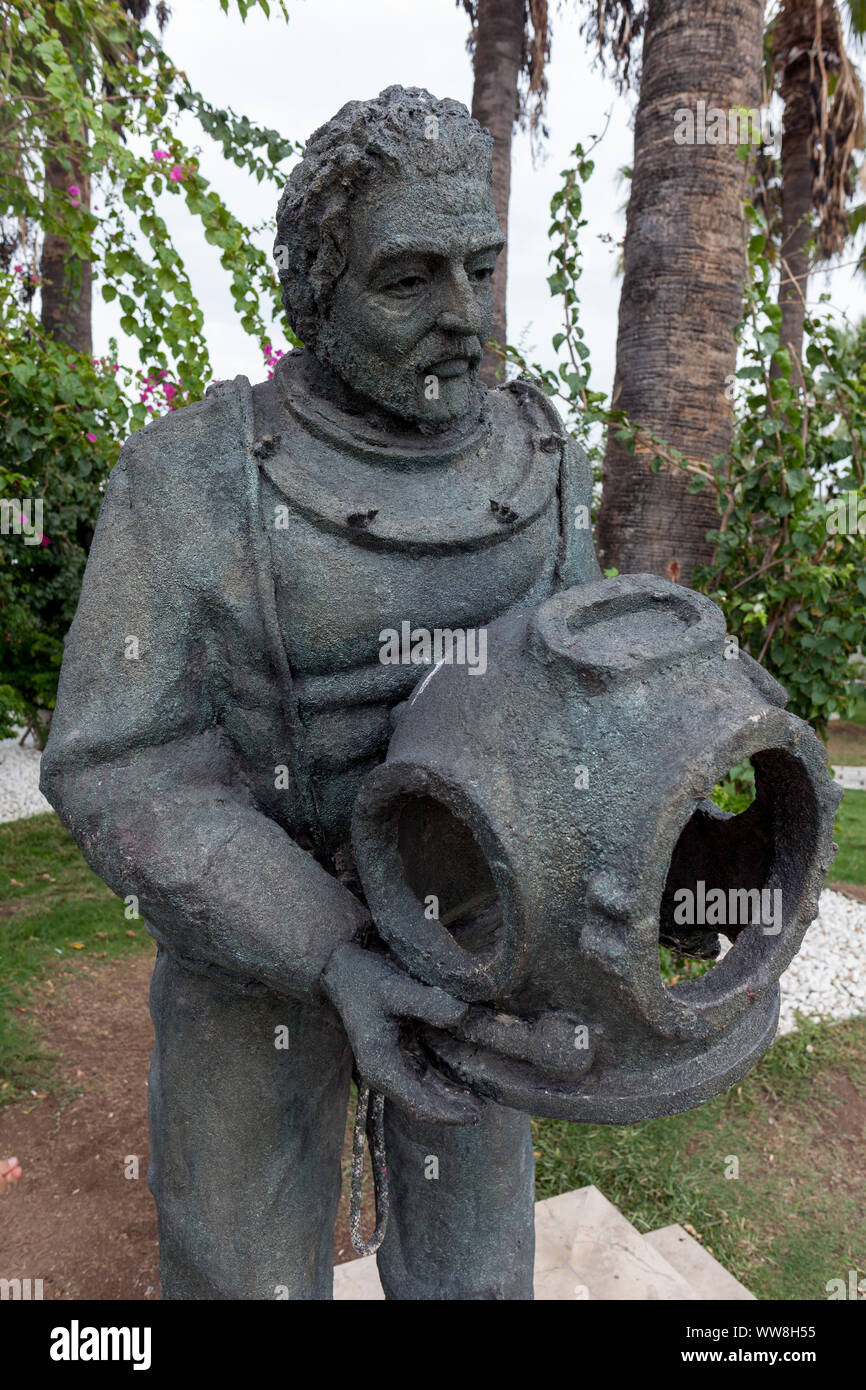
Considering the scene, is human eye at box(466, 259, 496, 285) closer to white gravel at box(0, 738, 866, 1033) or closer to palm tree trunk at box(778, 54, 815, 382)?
white gravel at box(0, 738, 866, 1033)

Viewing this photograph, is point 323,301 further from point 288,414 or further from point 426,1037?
point 426,1037

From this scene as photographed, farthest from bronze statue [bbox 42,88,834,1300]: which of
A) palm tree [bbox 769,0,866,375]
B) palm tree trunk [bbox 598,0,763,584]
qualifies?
palm tree [bbox 769,0,866,375]

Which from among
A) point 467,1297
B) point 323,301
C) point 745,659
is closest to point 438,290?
point 323,301

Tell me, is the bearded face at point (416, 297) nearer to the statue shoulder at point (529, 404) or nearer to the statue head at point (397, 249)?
the statue head at point (397, 249)

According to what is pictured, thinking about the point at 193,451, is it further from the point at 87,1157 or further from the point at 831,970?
the point at 831,970

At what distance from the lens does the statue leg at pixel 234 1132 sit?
186 cm

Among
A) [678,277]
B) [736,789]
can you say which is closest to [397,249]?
[678,277]

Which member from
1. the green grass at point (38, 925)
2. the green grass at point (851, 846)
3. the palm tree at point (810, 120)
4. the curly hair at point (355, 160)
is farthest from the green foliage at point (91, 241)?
the palm tree at point (810, 120)

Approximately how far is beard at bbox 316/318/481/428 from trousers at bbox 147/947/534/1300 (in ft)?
A: 3.47

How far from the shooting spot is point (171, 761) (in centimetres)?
166

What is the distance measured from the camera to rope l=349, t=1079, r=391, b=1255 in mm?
1854

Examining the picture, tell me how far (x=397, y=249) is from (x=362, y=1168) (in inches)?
62.2

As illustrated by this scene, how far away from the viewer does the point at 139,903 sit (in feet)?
5.35

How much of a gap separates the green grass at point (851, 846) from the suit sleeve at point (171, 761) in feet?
21.5
